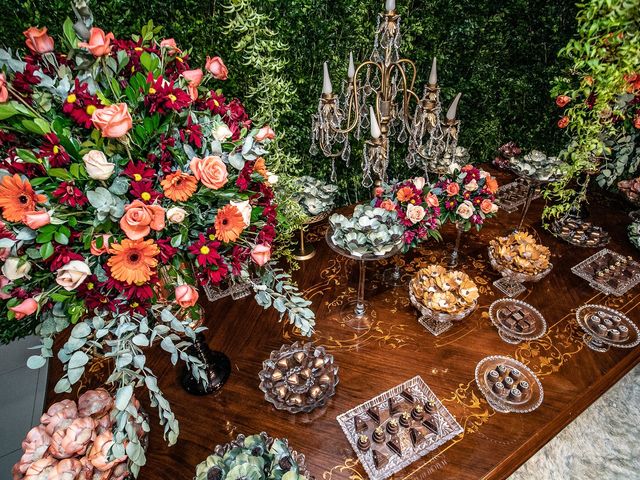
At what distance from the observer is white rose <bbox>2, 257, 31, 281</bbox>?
88cm

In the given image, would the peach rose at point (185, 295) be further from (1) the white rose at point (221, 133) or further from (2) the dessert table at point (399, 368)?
(2) the dessert table at point (399, 368)

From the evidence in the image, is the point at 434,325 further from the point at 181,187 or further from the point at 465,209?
the point at 181,187

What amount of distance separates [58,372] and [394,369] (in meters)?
1.42

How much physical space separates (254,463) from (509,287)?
58.4 inches

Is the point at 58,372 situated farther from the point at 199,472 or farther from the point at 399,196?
the point at 399,196

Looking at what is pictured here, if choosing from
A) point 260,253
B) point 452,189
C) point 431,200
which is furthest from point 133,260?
point 452,189

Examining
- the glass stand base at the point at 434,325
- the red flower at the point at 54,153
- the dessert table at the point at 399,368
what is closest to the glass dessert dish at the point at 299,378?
the dessert table at the point at 399,368

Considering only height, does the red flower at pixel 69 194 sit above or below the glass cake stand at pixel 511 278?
above

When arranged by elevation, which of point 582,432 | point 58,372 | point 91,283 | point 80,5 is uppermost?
point 80,5

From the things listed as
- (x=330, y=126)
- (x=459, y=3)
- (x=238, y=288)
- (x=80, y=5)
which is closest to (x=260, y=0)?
(x=330, y=126)

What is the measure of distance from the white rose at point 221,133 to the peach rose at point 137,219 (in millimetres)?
285

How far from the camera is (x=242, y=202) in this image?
103cm

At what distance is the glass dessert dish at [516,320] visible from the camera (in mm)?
1666

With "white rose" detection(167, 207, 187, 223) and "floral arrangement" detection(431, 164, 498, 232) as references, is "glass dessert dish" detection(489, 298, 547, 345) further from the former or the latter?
"white rose" detection(167, 207, 187, 223)
